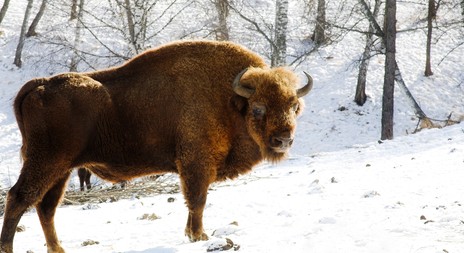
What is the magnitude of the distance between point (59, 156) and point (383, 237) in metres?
3.12

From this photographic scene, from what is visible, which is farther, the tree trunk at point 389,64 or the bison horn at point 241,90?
the tree trunk at point 389,64

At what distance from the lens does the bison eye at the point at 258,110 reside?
608 cm

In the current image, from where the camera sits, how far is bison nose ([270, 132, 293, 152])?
579cm

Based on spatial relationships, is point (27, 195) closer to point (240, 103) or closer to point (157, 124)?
point (157, 124)

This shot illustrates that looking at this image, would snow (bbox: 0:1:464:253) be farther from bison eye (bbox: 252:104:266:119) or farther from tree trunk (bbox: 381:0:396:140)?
tree trunk (bbox: 381:0:396:140)

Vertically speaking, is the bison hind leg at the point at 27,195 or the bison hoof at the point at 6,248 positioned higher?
the bison hind leg at the point at 27,195

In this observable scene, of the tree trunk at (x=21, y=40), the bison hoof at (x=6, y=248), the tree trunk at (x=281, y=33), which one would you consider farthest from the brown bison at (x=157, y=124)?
the tree trunk at (x=21, y=40)

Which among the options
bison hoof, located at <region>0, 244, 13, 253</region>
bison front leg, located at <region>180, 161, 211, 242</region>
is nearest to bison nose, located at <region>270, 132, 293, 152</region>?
bison front leg, located at <region>180, 161, 211, 242</region>

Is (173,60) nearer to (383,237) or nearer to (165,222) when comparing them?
(165,222)

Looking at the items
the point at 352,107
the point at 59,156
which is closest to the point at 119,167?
the point at 59,156

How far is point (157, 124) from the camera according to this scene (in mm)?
6238

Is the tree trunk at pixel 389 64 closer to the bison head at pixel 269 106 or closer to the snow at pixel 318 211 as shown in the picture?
the snow at pixel 318 211

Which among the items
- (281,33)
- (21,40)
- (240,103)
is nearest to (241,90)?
(240,103)

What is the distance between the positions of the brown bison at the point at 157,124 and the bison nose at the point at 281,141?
0.01 meters
